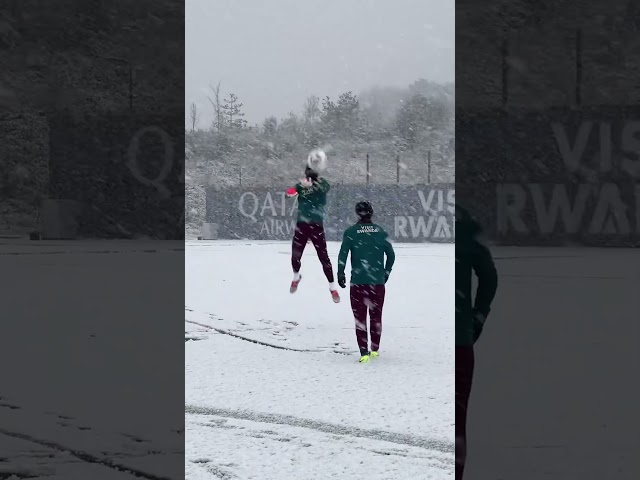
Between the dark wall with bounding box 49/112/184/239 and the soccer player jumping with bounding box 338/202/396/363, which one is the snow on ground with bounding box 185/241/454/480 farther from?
the dark wall with bounding box 49/112/184/239

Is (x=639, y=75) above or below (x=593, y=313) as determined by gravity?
above

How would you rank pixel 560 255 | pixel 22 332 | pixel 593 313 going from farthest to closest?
1. pixel 560 255
2. pixel 593 313
3. pixel 22 332

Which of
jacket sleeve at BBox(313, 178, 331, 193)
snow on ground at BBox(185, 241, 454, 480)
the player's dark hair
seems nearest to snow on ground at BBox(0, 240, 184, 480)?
snow on ground at BBox(185, 241, 454, 480)

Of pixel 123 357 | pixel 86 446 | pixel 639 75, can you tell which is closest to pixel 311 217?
pixel 123 357

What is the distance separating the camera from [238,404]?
17.5ft

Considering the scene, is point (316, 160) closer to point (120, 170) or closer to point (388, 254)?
point (388, 254)

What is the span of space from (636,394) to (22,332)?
572 centimetres

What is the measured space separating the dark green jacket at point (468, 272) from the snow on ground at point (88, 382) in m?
1.54

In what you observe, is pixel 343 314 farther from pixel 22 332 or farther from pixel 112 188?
pixel 112 188

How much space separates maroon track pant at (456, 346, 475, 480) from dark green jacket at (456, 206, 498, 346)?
62 mm

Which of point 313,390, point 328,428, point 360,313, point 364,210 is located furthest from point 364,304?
point 328,428

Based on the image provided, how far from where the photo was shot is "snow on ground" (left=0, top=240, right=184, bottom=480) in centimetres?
412

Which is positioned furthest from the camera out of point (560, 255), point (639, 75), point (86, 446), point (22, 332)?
point (639, 75)

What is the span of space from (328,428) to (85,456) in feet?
4.56
